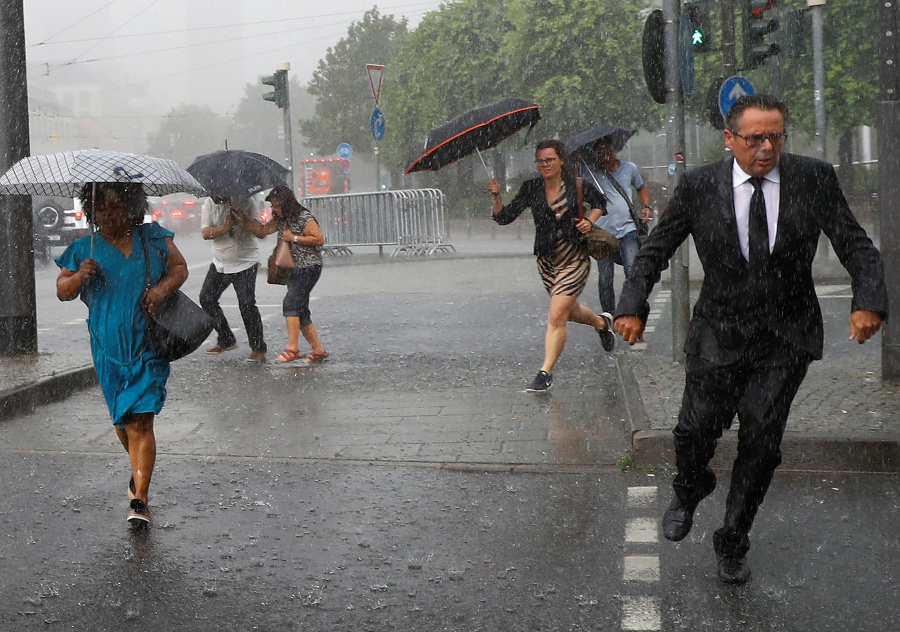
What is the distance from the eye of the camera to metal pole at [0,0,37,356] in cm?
957

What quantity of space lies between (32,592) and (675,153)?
19.0 feet

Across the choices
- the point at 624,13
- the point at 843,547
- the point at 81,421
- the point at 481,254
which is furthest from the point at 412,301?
the point at 624,13

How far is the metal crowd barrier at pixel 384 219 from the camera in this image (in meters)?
24.8

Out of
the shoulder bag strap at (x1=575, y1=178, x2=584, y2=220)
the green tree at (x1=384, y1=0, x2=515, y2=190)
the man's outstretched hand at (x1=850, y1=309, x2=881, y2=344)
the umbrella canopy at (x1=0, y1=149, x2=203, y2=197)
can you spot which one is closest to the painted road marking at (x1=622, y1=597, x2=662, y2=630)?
the man's outstretched hand at (x1=850, y1=309, x2=881, y2=344)

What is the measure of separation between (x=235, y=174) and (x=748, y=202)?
6100 millimetres

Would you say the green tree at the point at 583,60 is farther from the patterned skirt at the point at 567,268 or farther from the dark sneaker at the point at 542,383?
the dark sneaker at the point at 542,383

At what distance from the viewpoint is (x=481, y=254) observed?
81.4 ft

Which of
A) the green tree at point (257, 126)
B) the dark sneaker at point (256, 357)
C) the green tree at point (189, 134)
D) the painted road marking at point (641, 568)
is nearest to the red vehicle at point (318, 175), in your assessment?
the dark sneaker at point (256, 357)

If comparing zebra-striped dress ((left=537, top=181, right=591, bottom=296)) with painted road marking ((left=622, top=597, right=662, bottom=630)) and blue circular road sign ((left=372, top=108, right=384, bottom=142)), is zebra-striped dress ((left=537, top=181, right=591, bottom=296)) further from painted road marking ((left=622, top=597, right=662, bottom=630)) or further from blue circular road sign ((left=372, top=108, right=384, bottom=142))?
blue circular road sign ((left=372, top=108, right=384, bottom=142))

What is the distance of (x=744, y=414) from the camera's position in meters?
4.38

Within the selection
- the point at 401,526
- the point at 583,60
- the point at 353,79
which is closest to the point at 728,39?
the point at 401,526

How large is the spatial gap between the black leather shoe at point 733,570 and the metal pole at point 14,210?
6.91m

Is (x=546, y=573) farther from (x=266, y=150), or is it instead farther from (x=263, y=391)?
(x=266, y=150)

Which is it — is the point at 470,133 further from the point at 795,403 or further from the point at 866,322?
the point at 866,322
